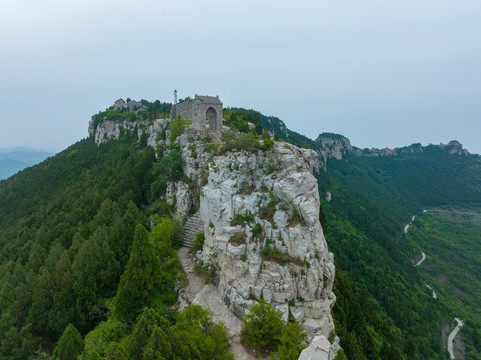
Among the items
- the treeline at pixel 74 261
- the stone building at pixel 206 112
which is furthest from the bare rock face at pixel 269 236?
the stone building at pixel 206 112

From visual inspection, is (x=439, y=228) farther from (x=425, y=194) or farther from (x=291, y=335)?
(x=291, y=335)

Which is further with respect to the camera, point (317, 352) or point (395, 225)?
point (395, 225)

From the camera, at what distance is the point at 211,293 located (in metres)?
22.6

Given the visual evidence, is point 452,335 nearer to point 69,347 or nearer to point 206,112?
point 206,112

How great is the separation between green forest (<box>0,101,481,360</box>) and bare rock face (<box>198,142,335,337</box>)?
2535 millimetres

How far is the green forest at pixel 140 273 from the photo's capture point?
59.1 ft

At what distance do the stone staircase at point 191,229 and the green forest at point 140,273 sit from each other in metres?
1.62

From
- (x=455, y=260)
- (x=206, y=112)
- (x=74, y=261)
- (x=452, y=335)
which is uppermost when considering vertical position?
(x=206, y=112)

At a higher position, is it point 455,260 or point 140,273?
point 140,273

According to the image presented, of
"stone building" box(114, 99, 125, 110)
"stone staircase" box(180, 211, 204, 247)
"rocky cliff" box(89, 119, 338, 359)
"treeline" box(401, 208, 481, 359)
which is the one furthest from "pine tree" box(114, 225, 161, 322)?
"stone building" box(114, 99, 125, 110)

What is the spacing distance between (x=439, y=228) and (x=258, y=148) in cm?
12397

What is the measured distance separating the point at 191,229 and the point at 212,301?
10.9 m

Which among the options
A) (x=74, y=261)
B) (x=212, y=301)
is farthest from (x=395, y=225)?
(x=74, y=261)

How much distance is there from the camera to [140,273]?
2103 centimetres
